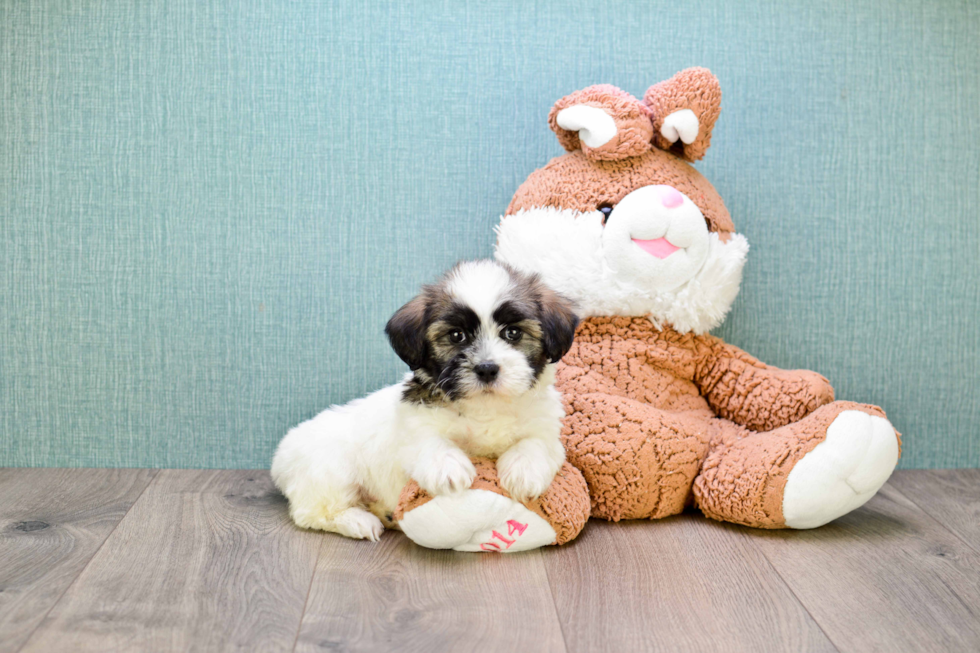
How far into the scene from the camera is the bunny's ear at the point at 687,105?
1928mm

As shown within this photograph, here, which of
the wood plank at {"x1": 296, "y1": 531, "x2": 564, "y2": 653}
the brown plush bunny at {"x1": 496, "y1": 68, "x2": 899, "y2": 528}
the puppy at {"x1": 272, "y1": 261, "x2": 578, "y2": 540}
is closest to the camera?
the wood plank at {"x1": 296, "y1": 531, "x2": 564, "y2": 653}

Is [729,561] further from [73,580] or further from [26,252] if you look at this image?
[26,252]

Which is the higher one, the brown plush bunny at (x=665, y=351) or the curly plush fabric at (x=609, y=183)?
the curly plush fabric at (x=609, y=183)

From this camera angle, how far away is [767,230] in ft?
7.70

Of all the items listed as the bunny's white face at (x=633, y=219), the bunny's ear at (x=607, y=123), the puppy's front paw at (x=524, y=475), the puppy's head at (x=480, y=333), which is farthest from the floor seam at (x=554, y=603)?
the bunny's ear at (x=607, y=123)

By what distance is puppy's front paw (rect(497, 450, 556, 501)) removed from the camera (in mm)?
1643

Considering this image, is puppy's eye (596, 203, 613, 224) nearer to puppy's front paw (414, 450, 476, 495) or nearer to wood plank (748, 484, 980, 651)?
puppy's front paw (414, 450, 476, 495)

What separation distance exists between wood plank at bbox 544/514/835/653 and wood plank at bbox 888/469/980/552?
1.89ft

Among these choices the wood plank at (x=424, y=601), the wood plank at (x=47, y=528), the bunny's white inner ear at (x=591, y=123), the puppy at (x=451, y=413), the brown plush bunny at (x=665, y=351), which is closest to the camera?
the wood plank at (x=424, y=601)

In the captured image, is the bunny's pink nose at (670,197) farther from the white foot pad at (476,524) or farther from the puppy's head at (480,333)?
the white foot pad at (476,524)

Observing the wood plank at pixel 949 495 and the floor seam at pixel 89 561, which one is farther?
the wood plank at pixel 949 495

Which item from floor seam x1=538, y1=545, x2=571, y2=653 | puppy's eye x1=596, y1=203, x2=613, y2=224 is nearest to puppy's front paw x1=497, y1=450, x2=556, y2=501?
floor seam x1=538, y1=545, x2=571, y2=653

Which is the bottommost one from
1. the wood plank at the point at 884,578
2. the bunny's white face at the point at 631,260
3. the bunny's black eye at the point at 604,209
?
the wood plank at the point at 884,578

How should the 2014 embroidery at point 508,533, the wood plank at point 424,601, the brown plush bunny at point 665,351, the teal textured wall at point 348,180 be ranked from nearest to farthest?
the wood plank at point 424,601
the 2014 embroidery at point 508,533
the brown plush bunny at point 665,351
the teal textured wall at point 348,180
